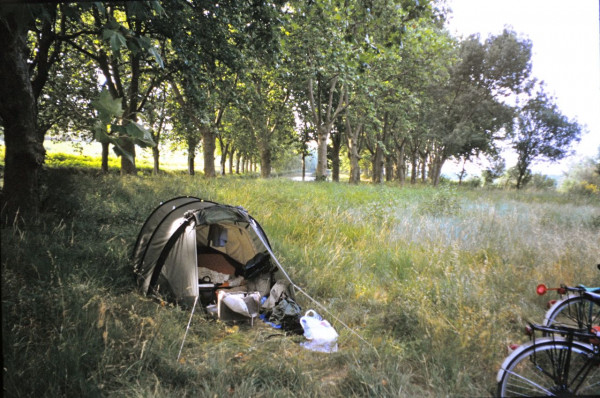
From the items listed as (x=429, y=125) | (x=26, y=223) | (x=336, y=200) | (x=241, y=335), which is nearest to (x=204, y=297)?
(x=241, y=335)

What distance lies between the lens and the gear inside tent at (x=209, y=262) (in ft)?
14.5

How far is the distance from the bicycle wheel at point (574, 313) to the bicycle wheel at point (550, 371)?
0.42 meters

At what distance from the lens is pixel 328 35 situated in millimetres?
9039

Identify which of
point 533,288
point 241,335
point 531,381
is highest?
point 533,288

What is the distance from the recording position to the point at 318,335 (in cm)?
381

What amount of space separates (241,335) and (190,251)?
149cm

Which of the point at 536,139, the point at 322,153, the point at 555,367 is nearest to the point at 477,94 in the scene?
the point at 536,139

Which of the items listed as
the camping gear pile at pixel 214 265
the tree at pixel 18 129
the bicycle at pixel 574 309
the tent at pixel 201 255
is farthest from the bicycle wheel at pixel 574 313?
the tree at pixel 18 129

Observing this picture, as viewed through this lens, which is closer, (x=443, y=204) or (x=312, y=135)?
(x=443, y=204)

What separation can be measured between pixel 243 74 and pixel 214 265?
6197 mm

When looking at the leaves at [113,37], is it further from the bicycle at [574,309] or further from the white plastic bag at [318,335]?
the white plastic bag at [318,335]

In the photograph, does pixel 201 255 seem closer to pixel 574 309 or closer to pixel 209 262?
pixel 209 262

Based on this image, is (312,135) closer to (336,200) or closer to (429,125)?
(429,125)

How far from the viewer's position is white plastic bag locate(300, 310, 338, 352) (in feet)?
12.1
